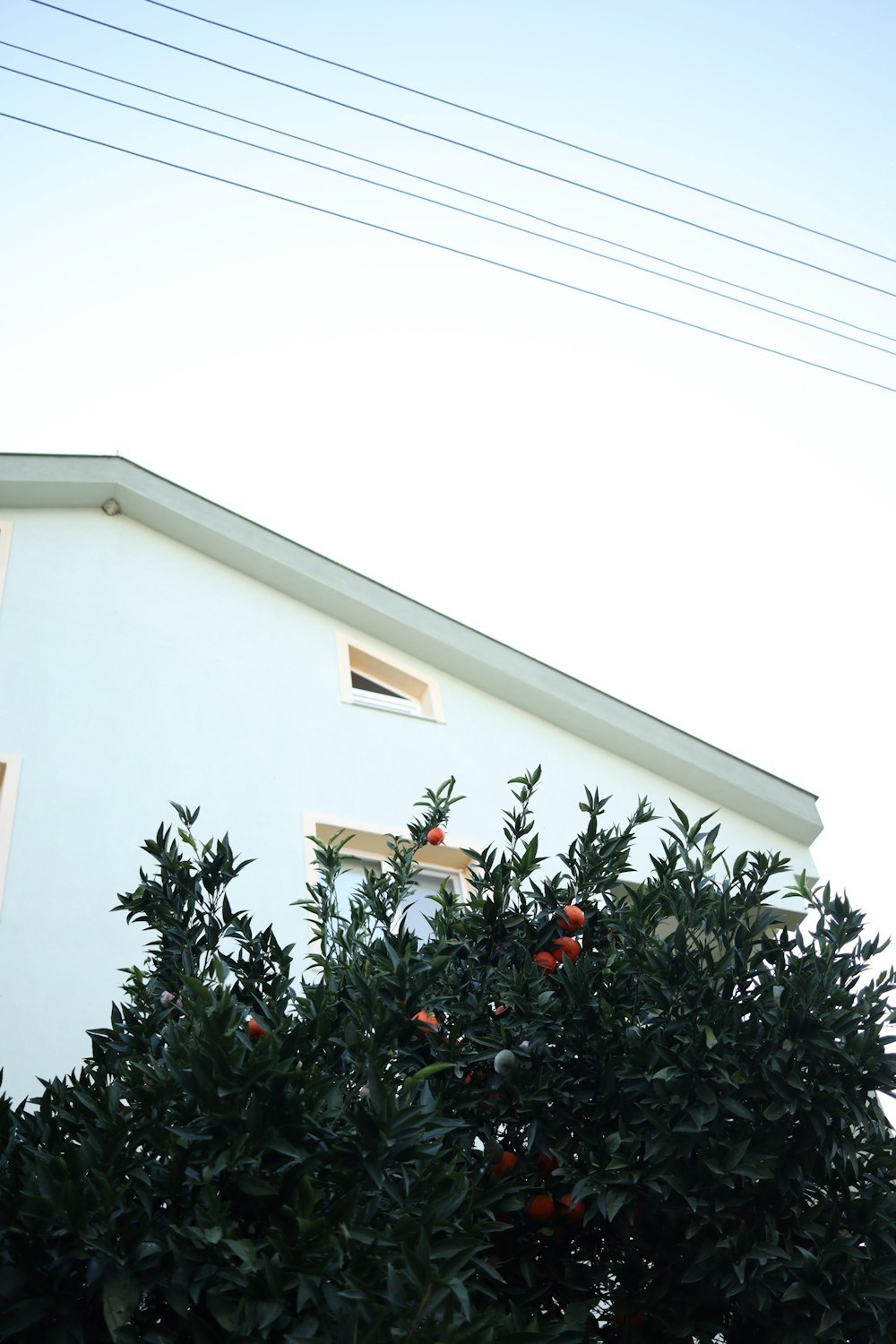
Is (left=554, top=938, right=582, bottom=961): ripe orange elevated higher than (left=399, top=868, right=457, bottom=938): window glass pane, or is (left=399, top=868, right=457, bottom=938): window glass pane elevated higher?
(left=399, top=868, right=457, bottom=938): window glass pane

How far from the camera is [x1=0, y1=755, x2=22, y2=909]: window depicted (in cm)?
903

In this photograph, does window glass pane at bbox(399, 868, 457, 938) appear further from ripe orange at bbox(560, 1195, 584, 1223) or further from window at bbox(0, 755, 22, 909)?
ripe orange at bbox(560, 1195, 584, 1223)

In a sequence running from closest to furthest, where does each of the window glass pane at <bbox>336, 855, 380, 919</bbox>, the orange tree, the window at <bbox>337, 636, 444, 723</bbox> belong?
1. the orange tree
2. the window glass pane at <bbox>336, 855, 380, 919</bbox>
3. the window at <bbox>337, 636, 444, 723</bbox>

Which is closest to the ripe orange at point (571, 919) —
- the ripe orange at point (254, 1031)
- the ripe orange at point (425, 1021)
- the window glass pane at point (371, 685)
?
the ripe orange at point (425, 1021)

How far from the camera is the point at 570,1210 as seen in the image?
5141 millimetres

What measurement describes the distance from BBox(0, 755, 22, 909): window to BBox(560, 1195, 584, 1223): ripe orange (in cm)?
492

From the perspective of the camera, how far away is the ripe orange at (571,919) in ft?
19.3

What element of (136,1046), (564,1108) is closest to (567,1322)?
(564,1108)

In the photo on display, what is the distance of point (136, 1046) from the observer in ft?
16.9

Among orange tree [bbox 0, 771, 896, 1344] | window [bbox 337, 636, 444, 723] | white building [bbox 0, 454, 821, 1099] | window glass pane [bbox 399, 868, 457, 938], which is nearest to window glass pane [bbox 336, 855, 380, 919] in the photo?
white building [bbox 0, 454, 821, 1099]

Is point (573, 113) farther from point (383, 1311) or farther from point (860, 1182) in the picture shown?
point (383, 1311)

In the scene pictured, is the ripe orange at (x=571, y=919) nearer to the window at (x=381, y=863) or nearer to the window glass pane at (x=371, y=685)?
the window at (x=381, y=863)

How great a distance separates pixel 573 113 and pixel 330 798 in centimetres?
598

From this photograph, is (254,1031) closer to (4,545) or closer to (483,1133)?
(483,1133)
